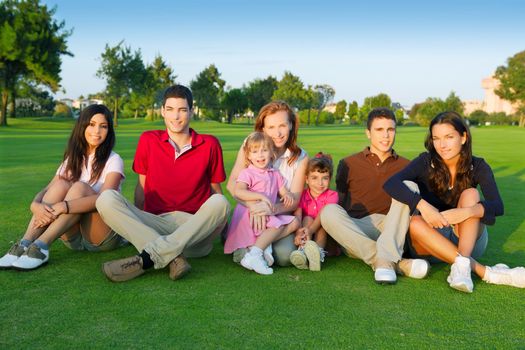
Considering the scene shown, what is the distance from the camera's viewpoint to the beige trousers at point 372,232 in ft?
13.8

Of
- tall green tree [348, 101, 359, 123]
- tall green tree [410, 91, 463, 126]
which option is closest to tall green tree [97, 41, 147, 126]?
tall green tree [410, 91, 463, 126]

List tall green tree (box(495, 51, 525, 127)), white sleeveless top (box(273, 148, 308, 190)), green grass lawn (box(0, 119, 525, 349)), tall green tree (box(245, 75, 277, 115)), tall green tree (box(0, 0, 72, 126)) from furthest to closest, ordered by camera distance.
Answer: tall green tree (box(245, 75, 277, 115)) → tall green tree (box(495, 51, 525, 127)) → tall green tree (box(0, 0, 72, 126)) → white sleeveless top (box(273, 148, 308, 190)) → green grass lawn (box(0, 119, 525, 349))

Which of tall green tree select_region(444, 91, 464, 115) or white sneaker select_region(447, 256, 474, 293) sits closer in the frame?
white sneaker select_region(447, 256, 474, 293)

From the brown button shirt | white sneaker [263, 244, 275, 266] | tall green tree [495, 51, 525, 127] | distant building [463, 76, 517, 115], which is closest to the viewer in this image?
white sneaker [263, 244, 275, 266]

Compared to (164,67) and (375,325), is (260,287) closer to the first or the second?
(375,325)

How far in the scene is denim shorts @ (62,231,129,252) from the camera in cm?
473

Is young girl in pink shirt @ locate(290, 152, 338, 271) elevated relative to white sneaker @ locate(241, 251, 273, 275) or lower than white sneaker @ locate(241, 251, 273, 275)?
elevated

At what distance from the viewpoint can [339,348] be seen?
9.25 feet

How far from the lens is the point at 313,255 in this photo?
14.3 feet

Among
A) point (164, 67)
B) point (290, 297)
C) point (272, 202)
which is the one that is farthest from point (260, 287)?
point (164, 67)

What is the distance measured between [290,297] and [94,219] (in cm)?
195

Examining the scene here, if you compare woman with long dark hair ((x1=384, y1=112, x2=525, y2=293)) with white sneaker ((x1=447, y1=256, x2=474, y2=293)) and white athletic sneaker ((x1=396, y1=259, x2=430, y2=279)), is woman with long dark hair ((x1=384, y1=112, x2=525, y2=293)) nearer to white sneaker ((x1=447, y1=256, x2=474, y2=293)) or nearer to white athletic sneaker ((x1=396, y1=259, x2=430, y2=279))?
white sneaker ((x1=447, y1=256, x2=474, y2=293))

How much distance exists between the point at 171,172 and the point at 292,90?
78.7m

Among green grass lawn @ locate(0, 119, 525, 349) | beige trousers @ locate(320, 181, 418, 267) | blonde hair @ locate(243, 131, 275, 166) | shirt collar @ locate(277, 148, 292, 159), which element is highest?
blonde hair @ locate(243, 131, 275, 166)
